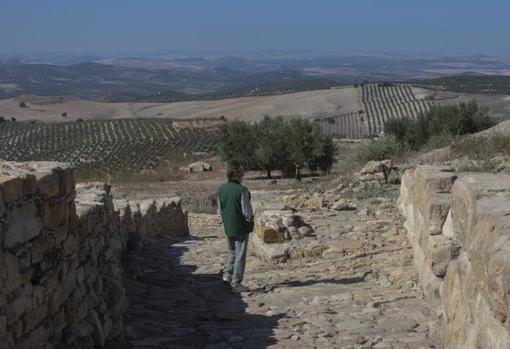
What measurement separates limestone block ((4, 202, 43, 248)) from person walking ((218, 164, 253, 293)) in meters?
3.77

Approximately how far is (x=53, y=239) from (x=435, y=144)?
70.1 ft

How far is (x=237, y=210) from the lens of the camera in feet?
27.1

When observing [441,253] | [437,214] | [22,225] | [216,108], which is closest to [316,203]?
[437,214]

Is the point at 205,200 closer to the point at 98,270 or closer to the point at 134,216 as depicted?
the point at 134,216

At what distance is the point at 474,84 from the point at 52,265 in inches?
5337

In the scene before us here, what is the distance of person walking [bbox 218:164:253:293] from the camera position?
824 cm

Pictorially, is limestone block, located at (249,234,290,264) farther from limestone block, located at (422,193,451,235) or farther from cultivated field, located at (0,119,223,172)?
cultivated field, located at (0,119,223,172)

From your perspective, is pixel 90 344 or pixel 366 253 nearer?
pixel 90 344

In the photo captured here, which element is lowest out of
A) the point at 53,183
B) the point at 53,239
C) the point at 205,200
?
the point at 205,200

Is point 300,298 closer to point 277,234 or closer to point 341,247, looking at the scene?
point 341,247

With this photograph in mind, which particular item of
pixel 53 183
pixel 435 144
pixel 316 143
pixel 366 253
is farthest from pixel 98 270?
pixel 316 143

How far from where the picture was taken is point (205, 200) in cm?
2412

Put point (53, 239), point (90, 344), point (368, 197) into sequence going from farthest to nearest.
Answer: point (368, 197)
point (90, 344)
point (53, 239)

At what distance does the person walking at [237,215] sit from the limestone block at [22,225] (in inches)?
149
